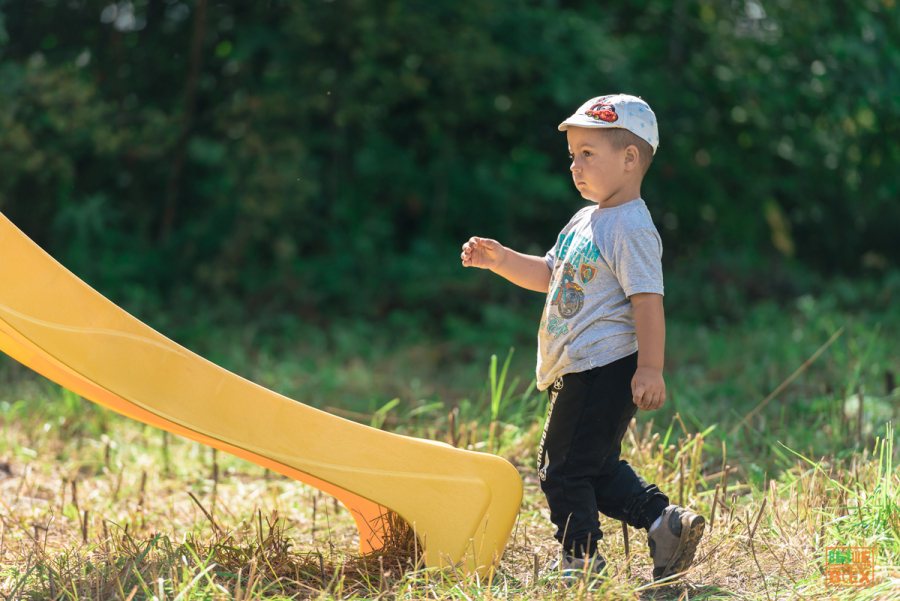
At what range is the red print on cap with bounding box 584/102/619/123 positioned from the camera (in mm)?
1846

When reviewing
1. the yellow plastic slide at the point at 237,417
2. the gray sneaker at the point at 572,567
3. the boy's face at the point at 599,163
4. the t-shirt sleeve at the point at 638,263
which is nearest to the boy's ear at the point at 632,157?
the boy's face at the point at 599,163

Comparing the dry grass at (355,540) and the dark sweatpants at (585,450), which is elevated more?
the dark sweatpants at (585,450)

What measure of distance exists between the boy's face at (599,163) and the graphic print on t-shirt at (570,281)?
0.45 ft

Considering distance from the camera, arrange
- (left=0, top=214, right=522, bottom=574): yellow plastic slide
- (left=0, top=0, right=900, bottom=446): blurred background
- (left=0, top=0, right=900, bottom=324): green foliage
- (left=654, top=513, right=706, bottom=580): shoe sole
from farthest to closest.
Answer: (left=0, top=0, right=900, bottom=324): green foliage, (left=0, top=0, right=900, bottom=446): blurred background, (left=654, top=513, right=706, bottom=580): shoe sole, (left=0, top=214, right=522, bottom=574): yellow plastic slide

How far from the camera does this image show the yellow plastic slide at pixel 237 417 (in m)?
1.72

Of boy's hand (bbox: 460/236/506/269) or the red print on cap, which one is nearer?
the red print on cap

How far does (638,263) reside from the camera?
1815 millimetres

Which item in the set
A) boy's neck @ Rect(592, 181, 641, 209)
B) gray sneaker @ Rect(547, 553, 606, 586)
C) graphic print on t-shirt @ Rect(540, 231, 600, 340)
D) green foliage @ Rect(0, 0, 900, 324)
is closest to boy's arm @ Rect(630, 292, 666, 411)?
graphic print on t-shirt @ Rect(540, 231, 600, 340)

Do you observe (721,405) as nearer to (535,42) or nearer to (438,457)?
(438,457)

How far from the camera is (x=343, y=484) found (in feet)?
6.08

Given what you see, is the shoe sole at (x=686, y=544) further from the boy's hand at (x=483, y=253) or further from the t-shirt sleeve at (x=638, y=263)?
the boy's hand at (x=483, y=253)

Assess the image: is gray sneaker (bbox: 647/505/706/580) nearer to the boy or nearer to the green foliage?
the boy

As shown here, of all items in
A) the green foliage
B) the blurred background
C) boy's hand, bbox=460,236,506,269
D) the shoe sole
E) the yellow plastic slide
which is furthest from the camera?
the green foliage

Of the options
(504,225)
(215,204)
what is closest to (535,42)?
(504,225)
